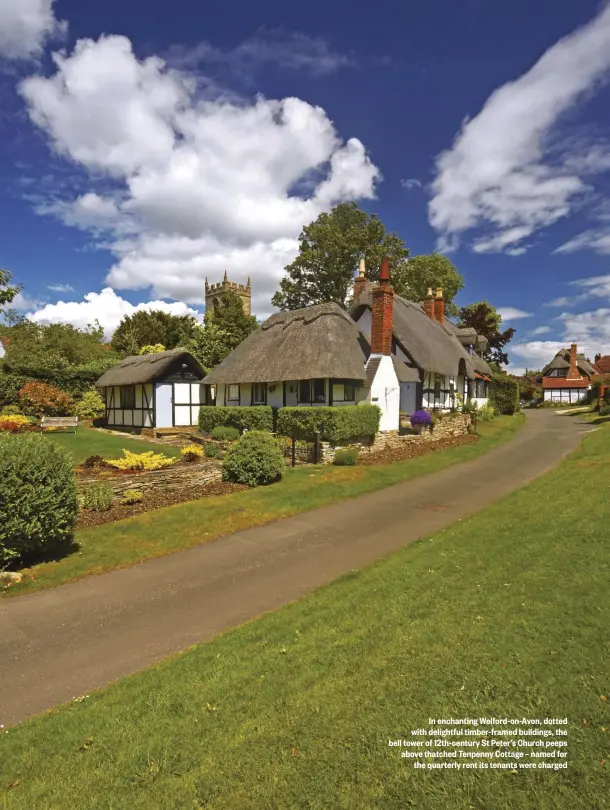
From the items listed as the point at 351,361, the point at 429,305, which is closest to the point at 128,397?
the point at 351,361

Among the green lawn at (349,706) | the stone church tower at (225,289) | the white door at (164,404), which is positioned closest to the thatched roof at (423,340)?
the white door at (164,404)

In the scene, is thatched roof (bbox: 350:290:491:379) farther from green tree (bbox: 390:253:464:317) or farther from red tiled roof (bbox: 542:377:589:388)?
red tiled roof (bbox: 542:377:589:388)

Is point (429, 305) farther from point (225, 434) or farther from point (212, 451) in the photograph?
point (212, 451)

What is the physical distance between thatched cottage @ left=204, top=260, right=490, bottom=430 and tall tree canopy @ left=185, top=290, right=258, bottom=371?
10.1 metres

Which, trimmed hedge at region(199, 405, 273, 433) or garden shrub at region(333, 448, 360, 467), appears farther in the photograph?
trimmed hedge at region(199, 405, 273, 433)

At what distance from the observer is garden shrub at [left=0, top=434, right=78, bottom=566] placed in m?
8.90

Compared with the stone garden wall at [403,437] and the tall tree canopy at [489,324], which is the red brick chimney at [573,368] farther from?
the stone garden wall at [403,437]

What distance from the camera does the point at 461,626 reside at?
5707mm

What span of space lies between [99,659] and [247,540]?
5.13 m

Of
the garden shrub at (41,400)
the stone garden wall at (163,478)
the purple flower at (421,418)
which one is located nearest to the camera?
the stone garden wall at (163,478)

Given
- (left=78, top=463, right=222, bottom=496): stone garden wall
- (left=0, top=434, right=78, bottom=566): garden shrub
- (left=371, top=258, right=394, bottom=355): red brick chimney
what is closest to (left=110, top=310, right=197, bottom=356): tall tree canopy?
(left=371, top=258, right=394, bottom=355): red brick chimney

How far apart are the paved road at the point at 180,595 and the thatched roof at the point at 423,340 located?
564 inches

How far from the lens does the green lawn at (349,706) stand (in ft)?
11.7

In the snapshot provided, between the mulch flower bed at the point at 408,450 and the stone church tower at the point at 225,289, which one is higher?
the stone church tower at the point at 225,289
